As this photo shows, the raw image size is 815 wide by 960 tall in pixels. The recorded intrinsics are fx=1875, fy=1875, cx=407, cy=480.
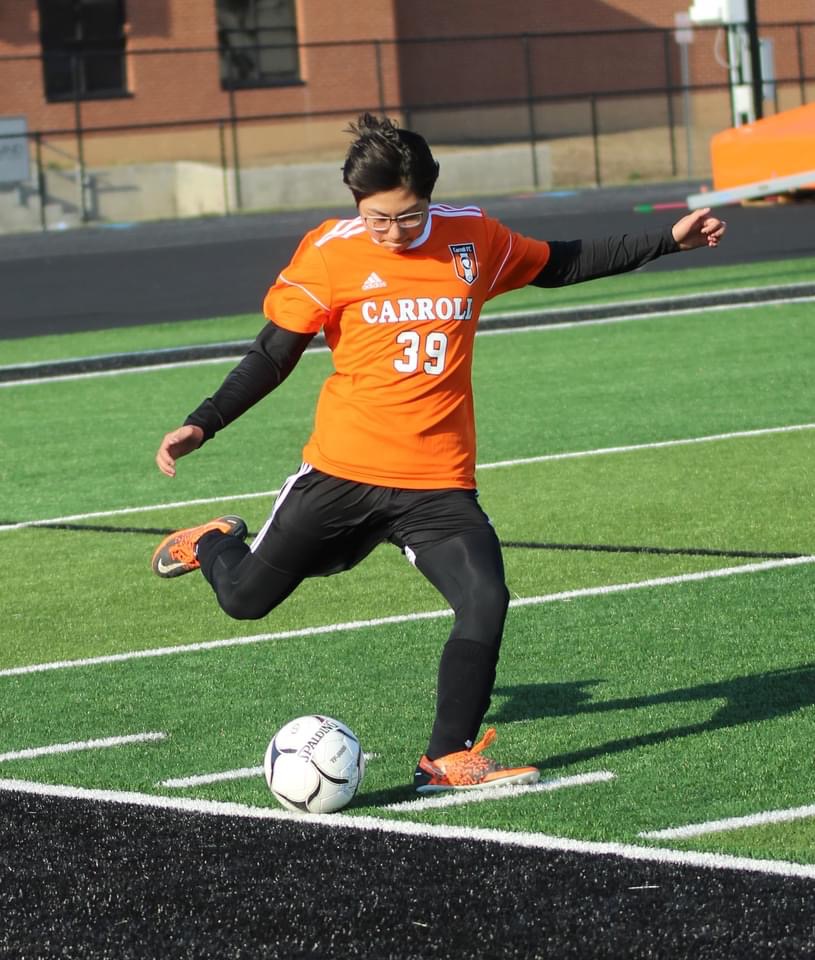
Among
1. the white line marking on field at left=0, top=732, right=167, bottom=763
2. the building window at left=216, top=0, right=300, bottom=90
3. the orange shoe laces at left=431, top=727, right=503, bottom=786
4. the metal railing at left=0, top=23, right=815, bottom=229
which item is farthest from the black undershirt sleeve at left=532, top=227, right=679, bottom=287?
the building window at left=216, top=0, right=300, bottom=90

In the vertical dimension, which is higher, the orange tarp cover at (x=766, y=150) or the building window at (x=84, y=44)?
the building window at (x=84, y=44)

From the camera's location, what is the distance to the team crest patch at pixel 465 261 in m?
5.73

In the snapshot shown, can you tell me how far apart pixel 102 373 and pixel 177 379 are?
93 centimetres

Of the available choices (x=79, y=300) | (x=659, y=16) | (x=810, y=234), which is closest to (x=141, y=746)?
(x=79, y=300)

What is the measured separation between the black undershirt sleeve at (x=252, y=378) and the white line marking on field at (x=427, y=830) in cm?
114

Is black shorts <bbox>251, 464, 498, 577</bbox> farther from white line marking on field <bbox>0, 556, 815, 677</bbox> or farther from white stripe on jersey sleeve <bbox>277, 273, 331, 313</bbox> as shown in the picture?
white line marking on field <bbox>0, 556, 815, 677</bbox>

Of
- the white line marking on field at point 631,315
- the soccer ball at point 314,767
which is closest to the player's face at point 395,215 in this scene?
the soccer ball at point 314,767

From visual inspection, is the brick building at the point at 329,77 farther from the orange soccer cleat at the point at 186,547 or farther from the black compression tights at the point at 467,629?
the black compression tights at the point at 467,629

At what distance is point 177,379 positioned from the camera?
16.2 meters

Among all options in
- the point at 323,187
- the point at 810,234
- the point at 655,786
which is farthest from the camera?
the point at 323,187

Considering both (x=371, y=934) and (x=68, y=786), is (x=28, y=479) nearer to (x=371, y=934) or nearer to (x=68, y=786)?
(x=68, y=786)

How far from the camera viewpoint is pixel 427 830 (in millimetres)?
5172

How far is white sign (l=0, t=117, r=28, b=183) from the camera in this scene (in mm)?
40781

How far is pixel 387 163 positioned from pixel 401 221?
20 cm
